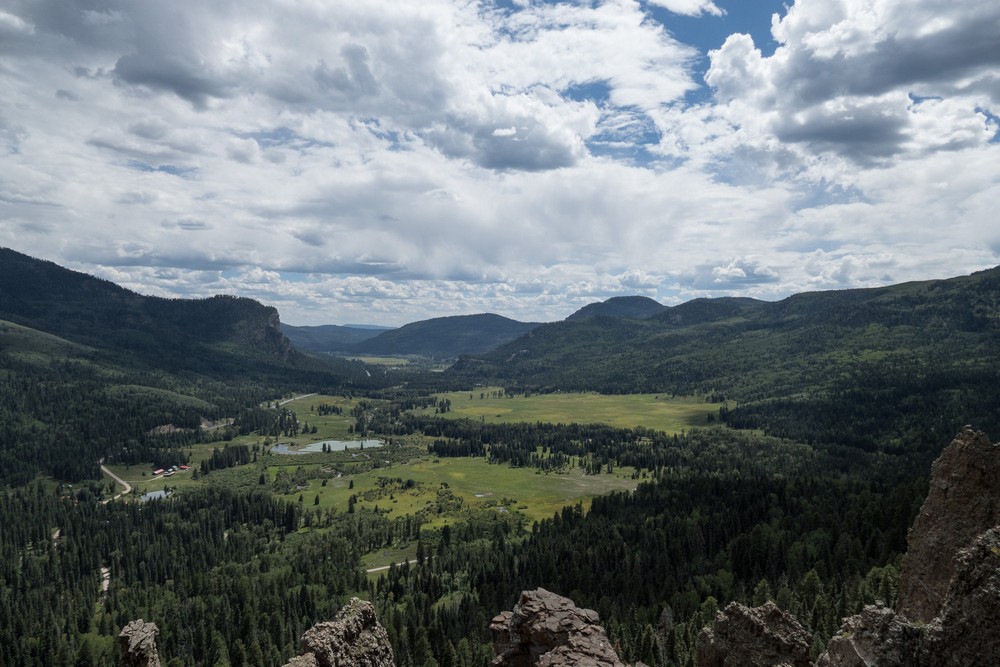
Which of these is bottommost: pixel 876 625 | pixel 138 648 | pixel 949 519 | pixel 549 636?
pixel 549 636

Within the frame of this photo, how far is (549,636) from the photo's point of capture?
3644cm

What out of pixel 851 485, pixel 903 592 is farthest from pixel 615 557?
pixel 903 592

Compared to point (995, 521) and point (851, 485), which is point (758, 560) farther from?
point (995, 521)

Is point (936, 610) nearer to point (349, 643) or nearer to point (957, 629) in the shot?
point (957, 629)

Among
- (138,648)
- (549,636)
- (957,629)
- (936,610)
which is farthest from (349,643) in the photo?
(936,610)

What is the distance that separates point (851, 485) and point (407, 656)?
5781 inches

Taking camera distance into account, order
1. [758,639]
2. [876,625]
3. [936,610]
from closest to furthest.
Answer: [876,625]
[758,639]
[936,610]

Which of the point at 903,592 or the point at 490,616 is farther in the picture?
the point at 490,616

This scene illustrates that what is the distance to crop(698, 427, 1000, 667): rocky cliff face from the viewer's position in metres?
20.2

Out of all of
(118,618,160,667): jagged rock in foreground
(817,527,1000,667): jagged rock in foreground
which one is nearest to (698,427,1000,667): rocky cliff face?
(817,527,1000,667): jagged rock in foreground

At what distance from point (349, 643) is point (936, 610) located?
37.5 metres

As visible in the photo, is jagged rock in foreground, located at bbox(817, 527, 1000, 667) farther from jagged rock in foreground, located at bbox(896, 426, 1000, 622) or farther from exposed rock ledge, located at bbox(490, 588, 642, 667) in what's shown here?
jagged rock in foreground, located at bbox(896, 426, 1000, 622)

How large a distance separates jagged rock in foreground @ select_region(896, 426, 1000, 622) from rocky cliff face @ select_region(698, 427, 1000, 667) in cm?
7

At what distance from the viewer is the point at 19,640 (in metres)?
143
